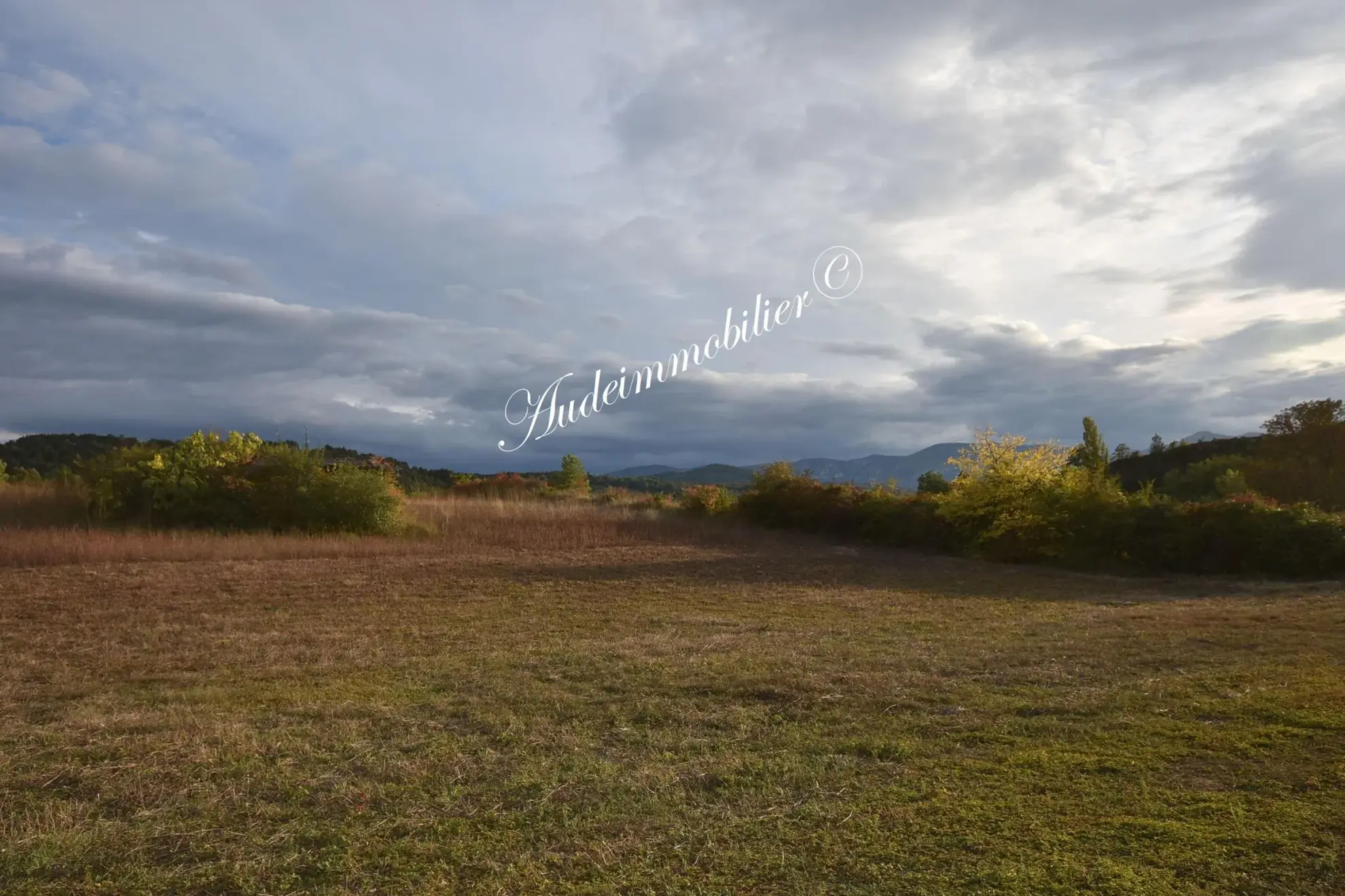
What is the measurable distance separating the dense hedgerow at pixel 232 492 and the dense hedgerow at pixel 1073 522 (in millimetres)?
13015

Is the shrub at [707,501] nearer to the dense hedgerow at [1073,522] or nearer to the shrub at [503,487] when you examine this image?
the dense hedgerow at [1073,522]

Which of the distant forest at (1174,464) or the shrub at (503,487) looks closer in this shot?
the distant forest at (1174,464)

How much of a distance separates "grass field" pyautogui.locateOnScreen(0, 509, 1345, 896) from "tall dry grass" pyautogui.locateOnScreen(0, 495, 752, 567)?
16.0ft

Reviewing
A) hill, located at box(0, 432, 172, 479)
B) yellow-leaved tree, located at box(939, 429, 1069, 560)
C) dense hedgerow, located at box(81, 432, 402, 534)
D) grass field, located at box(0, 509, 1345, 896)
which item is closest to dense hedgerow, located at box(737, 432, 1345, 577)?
yellow-leaved tree, located at box(939, 429, 1069, 560)

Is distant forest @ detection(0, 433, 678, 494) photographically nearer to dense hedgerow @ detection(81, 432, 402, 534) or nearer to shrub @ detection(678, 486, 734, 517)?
dense hedgerow @ detection(81, 432, 402, 534)

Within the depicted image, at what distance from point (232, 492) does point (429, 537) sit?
4.88 meters

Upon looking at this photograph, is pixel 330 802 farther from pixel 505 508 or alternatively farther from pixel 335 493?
pixel 505 508

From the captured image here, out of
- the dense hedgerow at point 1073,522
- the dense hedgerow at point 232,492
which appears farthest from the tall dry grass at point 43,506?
the dense hedgerow at point 1073,522

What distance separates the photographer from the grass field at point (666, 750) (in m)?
3.56

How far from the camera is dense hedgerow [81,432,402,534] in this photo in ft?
66.4

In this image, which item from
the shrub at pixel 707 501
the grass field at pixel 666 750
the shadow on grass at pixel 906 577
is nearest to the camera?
the grass field at pixel 666 750

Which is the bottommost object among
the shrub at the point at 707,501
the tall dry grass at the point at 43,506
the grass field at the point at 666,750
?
the grass field at the point at 666,750

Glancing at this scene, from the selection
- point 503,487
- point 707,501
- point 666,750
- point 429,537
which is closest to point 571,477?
point 503,487

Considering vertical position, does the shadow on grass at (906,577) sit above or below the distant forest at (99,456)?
below
